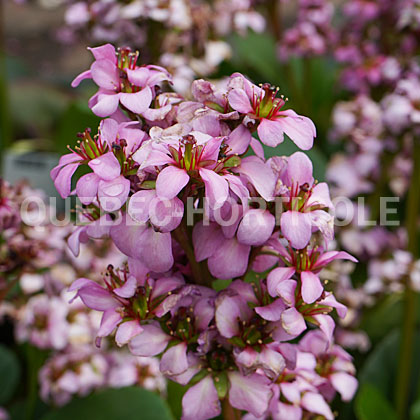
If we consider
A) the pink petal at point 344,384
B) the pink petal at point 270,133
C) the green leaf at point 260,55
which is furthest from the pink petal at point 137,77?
the green leaf at point 260,55

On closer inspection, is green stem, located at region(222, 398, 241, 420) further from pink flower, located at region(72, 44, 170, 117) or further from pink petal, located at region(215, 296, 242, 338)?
pink flower, located at region(72, 44, 170, 117)

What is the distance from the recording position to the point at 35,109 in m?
1.66

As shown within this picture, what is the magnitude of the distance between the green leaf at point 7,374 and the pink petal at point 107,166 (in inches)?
24.6

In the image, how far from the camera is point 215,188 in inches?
14.4

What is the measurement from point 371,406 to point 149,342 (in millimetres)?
482

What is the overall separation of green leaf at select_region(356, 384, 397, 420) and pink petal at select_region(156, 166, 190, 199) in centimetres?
50

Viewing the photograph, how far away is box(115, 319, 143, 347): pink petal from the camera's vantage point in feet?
1.35

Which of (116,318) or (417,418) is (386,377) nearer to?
(417,418)

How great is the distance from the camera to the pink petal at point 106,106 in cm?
43

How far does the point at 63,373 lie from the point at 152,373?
122 millimetres

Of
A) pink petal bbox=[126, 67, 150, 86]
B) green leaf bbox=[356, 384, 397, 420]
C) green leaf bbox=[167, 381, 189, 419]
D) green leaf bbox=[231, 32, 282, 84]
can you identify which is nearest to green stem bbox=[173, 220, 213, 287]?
pink petal bbox=[126, 67, 150, 86]

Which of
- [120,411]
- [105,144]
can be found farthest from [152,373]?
[105,144]

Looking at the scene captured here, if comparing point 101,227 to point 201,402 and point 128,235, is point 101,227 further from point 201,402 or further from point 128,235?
point 201,402

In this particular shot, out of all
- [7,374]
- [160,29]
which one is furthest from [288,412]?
[160,29]
